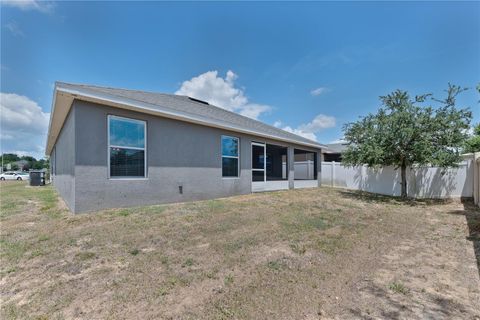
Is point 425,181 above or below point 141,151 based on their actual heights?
below

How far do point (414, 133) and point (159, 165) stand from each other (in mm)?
9808

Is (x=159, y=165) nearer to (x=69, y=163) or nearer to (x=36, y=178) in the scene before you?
(x=69, y=163)

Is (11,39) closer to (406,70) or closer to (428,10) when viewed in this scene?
(428,10)

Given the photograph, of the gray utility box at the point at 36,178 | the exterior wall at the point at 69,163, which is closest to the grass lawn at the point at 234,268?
the exterior wall at the point at 69,163

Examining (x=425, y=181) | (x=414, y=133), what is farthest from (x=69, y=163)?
(x=425, y=181)

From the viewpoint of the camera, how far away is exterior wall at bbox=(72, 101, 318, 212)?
6214mm

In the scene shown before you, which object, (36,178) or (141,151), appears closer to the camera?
(141,151)

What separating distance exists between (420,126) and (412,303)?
9.12 m

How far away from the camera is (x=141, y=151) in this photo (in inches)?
286

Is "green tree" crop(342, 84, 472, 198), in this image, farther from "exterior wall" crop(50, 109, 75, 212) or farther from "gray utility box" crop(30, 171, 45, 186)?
"gray utility box" crop(30, 171, 45, 186)

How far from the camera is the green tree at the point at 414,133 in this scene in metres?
9.15

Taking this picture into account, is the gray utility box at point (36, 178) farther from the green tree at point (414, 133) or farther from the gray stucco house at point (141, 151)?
the green tree at point (414, 133)

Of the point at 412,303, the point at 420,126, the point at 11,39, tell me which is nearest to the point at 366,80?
the point at 420,126

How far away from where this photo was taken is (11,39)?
27.7 feet
